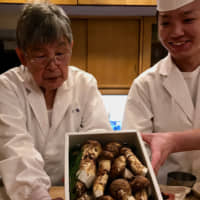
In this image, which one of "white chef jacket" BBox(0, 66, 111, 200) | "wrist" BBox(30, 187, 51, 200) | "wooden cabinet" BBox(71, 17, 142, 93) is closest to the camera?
"wrist" BBox(30, 187, 51, 200)

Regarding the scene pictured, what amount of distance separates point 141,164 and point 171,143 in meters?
0.37

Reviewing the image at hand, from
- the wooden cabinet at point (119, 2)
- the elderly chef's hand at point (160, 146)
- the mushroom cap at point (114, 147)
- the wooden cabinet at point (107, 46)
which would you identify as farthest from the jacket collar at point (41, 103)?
the wooden cabinet at point (107, 46)

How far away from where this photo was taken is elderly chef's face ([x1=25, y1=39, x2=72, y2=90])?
0.96 metres

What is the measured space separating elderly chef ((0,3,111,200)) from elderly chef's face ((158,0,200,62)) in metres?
0.37

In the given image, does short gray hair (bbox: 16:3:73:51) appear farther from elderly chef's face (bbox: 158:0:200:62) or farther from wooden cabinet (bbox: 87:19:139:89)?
wooden cabinet (bbox: 87:19:139:89)

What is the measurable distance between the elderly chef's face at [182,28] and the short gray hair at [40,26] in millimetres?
381

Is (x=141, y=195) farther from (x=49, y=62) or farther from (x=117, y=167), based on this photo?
(x=49, y=62)

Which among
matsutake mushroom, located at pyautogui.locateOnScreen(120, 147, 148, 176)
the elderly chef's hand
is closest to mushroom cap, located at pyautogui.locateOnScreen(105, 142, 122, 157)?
matsutake mushroom, located at pyautogui.locateOnScreen(120, 147, 148, 176)

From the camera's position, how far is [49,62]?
3.19 ft

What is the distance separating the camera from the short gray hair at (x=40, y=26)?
3.09 ft

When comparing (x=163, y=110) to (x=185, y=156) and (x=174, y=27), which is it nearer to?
(x=185, y=156)

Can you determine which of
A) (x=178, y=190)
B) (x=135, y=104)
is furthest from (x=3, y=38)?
(x=178, y=190)

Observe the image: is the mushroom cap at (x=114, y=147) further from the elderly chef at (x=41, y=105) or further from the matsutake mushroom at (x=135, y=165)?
the elderly chef at (x=41, y=105)

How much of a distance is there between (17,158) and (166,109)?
66cm
